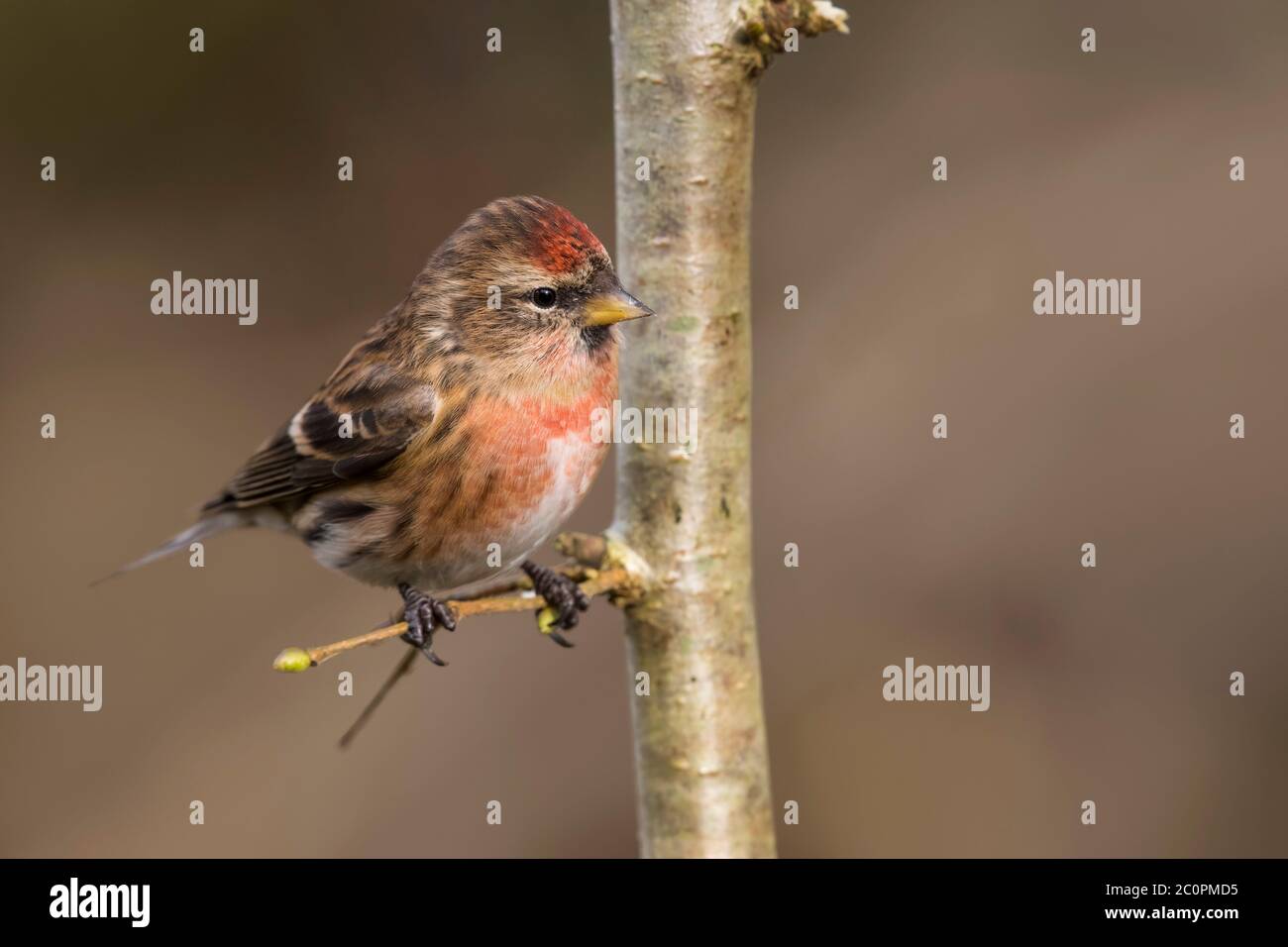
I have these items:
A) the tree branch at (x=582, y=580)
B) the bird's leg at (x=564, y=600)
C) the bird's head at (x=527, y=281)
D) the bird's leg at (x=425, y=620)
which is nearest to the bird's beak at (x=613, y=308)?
the bird's head at (x=527, y=281)

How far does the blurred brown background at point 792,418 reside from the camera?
6.30 m

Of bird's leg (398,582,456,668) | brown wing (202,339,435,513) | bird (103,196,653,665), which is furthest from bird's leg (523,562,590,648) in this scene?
brown wing (202,339,435,513)

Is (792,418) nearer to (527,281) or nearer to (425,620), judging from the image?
(527,281)

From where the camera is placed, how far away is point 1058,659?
6.30 m

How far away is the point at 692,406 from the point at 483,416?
70 cm

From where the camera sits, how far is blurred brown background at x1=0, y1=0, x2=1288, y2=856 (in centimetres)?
630

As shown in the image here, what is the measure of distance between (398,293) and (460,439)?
169 inches

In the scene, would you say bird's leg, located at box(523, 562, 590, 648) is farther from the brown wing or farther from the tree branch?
the brown wing

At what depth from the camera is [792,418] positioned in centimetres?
705

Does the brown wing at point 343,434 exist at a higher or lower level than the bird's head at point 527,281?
lower

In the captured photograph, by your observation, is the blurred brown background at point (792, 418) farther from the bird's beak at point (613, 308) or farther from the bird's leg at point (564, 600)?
the bird's beak at point (613, 308)

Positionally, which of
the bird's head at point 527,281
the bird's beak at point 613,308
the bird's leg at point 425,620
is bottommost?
the bird's leg at point 425,620

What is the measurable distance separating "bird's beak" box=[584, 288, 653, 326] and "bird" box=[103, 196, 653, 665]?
0.01m
